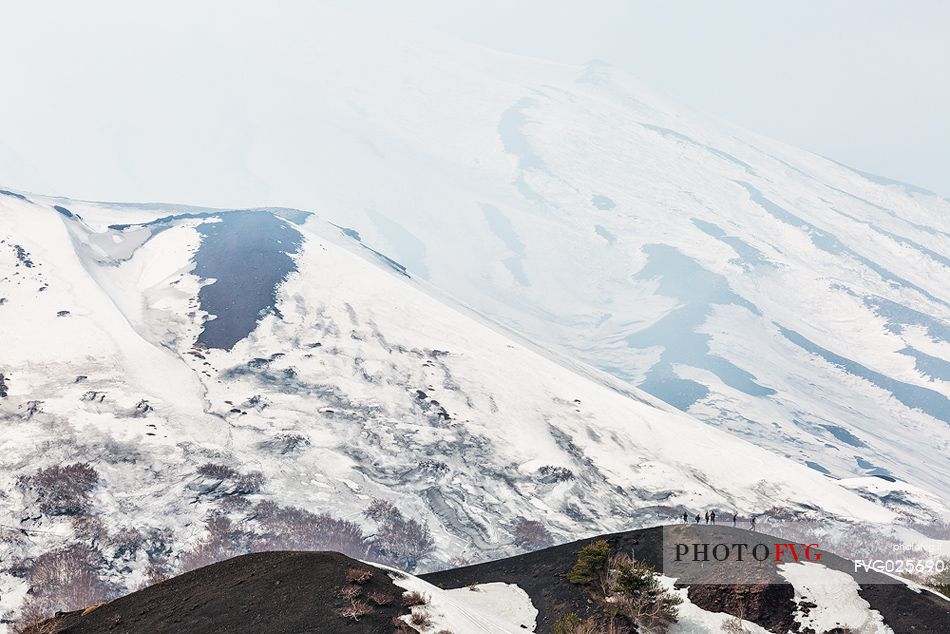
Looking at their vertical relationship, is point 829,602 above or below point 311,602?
above

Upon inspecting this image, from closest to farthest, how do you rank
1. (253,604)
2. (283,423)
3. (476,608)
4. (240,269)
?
(253,604)
(476,608)
(283,423)
(240,269)

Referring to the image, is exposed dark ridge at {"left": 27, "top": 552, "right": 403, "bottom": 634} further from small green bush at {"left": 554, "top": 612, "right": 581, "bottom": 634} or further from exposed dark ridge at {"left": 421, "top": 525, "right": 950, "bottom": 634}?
exposed dark ridge at {"left": 421, "top": 525, "right": 950, "bottom": 634}

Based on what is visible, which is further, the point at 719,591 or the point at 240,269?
the point at 240,269

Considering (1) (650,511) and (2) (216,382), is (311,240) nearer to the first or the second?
(2) (216,382)

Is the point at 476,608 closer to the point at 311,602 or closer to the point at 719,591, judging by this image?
the point at 311,602

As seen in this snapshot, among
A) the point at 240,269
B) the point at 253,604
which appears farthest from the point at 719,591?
the point at 240,269

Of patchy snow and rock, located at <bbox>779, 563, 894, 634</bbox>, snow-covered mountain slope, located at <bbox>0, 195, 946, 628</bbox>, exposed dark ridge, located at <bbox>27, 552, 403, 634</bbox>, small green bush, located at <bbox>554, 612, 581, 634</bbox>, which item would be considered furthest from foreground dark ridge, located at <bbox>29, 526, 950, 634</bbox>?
snow-covered mountain slope, located at <bbox>0, 195, 946, 628</bbox>
